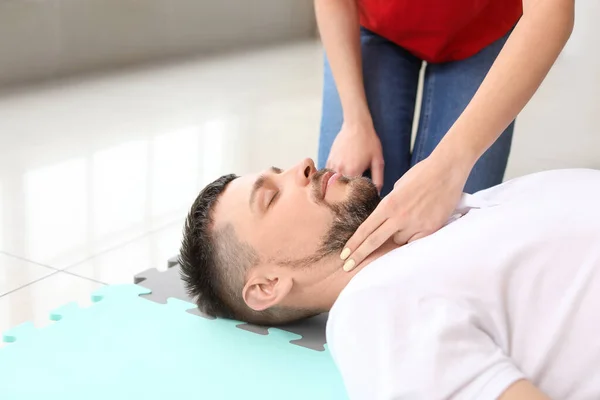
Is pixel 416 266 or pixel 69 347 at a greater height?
pixel 416 266

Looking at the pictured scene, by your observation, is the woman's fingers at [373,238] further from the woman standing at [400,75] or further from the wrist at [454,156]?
the woman standing at [400,75]

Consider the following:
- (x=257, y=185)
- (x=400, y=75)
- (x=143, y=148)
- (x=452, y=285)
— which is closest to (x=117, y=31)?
(x=143, y=148)

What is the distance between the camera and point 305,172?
1625mm

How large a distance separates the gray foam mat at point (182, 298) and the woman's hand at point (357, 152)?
1.25ft

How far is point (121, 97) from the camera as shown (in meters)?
4.86

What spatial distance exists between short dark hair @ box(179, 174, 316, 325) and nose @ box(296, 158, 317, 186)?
0.56 ft

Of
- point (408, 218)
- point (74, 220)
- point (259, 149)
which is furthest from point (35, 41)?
point (408, 218)

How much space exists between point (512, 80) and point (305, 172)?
46 cm

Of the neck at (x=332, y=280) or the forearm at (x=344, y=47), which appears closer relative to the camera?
the neck at (x=332, y=280)

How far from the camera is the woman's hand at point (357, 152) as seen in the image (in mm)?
1990

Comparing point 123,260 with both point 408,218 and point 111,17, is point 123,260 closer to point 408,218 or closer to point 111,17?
point 408,218

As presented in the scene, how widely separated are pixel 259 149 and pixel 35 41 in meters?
2.13

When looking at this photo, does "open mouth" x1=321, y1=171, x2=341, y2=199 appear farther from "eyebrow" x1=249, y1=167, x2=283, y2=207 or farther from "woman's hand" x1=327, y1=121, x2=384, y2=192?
"woman's hand" x1=327, y1=121, x2=384, y2=192

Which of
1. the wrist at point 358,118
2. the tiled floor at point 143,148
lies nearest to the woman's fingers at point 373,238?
Answer: the wrist at point 358,118
